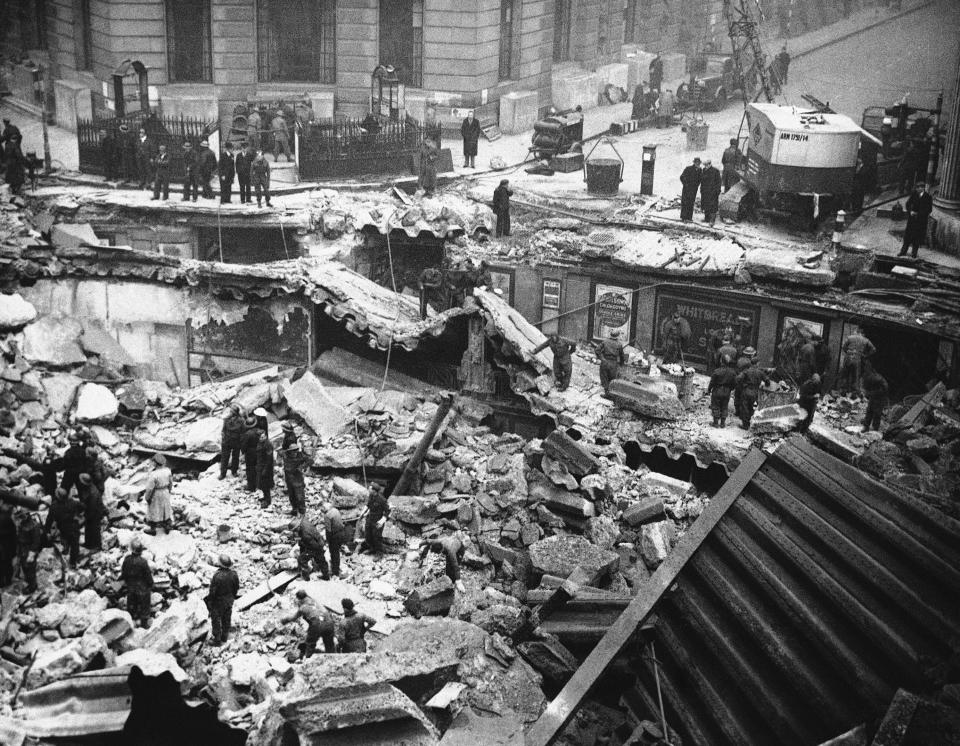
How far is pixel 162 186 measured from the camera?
22.4 meters

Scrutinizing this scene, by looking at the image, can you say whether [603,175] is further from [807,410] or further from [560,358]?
[807,410]

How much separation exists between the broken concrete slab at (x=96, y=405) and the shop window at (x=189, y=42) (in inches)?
600

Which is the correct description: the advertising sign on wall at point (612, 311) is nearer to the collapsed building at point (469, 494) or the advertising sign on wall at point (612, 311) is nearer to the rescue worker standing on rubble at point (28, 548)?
the collapsed building at point (469, 494)

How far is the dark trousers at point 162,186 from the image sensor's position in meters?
22.1

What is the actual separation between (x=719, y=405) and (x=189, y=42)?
66.4ft

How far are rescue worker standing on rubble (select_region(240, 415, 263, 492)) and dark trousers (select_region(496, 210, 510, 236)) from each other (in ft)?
29.1

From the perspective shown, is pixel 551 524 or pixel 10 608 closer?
pixel 10 608

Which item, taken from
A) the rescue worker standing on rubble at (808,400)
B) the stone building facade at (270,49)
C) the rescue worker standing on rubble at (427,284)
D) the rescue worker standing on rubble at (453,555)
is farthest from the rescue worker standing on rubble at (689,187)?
the rescue worker standing on rubble at (453,555)

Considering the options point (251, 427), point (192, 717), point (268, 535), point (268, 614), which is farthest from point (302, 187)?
point (192, 717)

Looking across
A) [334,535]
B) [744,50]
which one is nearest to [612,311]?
[334,535]

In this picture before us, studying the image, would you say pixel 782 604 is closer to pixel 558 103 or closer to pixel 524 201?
pixel 524 201

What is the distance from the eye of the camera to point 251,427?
49.0ft

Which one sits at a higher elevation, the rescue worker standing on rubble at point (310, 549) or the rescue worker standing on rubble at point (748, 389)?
the rescue worker standing on rubble at point (748, 389)

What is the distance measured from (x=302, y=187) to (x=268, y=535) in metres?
12.4
